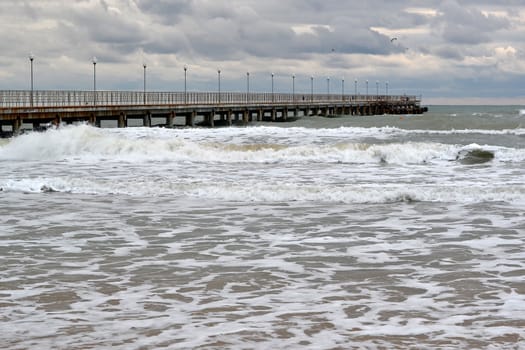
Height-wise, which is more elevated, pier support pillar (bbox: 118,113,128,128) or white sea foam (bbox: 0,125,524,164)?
pier support pillar (bbox: 118,113,128,128)

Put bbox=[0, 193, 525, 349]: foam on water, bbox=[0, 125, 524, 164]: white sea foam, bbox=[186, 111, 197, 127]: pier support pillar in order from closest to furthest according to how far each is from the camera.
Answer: bbox=[0, 193, 525, 349]: foam on water, bbox=[0, 125, 524, 164]: white sea foam, bbox=[186, 111, 197, 127]: pier support pillar

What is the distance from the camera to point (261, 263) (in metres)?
7.92

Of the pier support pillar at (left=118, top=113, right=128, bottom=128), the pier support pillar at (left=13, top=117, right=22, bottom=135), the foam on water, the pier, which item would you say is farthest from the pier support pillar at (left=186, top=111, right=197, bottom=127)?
the foam on water

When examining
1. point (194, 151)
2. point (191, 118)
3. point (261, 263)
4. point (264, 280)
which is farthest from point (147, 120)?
point (264, 280)

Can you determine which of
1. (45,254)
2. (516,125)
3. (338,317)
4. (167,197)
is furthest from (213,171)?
(516,125)

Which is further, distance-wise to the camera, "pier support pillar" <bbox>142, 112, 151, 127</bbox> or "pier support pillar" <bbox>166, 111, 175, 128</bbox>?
"pier support pillar" <bbox>166, 111, 175, 128</bbox>

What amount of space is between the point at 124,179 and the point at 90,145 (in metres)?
10.2

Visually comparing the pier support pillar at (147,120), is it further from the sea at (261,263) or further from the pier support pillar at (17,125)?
the sea at (261,263)

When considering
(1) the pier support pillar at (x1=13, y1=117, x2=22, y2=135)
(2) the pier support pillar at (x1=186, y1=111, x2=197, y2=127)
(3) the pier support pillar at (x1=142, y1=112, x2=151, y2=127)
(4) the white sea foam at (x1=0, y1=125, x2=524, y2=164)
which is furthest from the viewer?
(2) the pier support pillar at (x1=186, y1=111, x2=197, y2=127)

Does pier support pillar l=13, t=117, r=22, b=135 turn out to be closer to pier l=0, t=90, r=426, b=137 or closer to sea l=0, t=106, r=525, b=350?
pier l=0, t=90, r=426, b=137

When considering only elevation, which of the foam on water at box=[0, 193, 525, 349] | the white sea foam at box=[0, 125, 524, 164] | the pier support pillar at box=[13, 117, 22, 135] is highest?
the pier support pillar at box=[13, 117, 22, 135]

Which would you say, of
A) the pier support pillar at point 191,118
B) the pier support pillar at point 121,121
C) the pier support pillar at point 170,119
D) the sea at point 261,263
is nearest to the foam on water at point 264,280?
the sea at point 261,263

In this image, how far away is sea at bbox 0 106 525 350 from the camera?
545 cm

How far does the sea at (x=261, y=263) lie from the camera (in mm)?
5453
